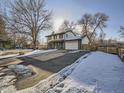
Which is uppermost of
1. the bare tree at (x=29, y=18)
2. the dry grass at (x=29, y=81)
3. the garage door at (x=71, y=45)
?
the bare tree at (x=29, y=18)

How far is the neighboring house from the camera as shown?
107ft

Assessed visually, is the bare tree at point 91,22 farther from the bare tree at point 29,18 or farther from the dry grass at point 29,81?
the dry grass at point 29,81

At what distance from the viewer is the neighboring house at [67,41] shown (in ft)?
107

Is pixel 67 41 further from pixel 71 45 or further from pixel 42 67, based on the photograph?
pixel 42 67

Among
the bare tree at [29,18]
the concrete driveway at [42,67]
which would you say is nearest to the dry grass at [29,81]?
the concrete driveway at [42,67]

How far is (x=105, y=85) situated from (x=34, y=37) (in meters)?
25.9

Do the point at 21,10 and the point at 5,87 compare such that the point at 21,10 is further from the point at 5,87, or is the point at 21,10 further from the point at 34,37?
the point at 5,87

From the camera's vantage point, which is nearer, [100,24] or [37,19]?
[37,19]

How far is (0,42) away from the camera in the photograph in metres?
36.4

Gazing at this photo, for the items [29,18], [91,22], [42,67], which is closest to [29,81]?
[42,67]

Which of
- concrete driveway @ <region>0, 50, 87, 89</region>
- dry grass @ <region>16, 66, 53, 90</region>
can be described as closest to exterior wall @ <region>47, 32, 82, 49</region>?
concrete driveway @ <region>0, 50, 87, 89</region>

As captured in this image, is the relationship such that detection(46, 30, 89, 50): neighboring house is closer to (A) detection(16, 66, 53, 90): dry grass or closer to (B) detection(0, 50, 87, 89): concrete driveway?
(B) detection(0, 50, 87, 89): concrete driveway

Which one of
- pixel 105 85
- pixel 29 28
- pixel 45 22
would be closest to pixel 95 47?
pixel 45 22

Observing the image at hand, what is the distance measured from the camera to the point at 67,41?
35812 millimetres
